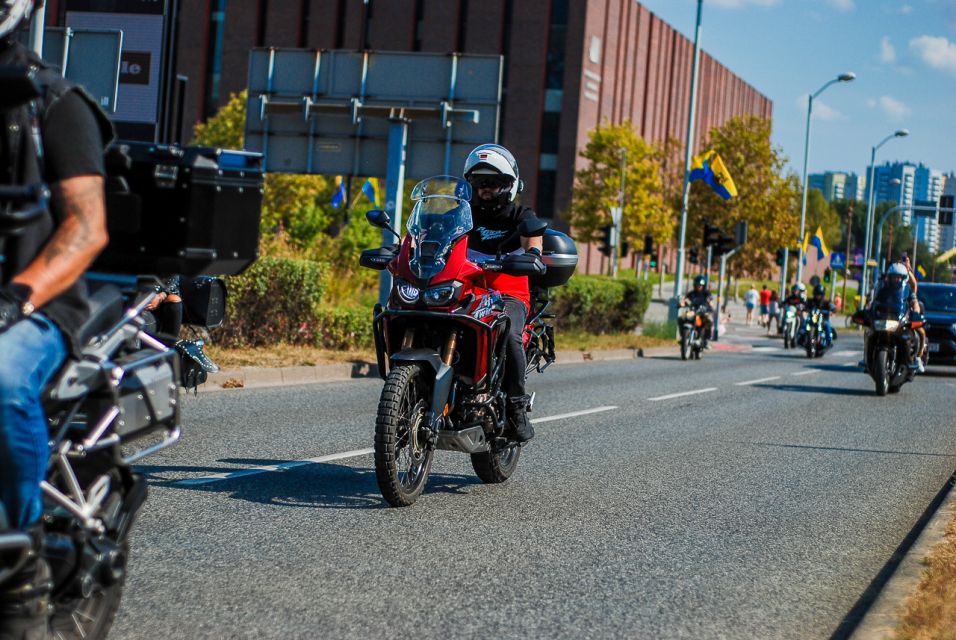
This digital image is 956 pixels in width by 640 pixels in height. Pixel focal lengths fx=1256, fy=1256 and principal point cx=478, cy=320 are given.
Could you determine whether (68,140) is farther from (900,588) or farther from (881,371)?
(881,371)

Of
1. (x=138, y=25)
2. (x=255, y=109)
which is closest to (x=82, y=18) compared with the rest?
(x=138, y=25)

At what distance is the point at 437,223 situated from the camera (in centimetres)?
657

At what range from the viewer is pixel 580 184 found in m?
66.0

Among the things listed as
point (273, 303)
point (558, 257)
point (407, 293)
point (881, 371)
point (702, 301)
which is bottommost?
point (881, 371)

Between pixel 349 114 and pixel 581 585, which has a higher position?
pixel 349 114

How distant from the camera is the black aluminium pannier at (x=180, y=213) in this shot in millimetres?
3633

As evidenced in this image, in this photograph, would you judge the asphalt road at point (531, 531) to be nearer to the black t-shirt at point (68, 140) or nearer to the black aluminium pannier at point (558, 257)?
the black aluminium pannier at point (558, 257)

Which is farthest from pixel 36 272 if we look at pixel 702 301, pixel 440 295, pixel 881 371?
pixel 702 301

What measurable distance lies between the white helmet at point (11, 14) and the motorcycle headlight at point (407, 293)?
360 centimetres

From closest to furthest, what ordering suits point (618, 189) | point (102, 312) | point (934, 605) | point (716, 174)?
1. point (102, 312)
2. point (934, 605)
3. point (716, 174)
4. point (618, 189)

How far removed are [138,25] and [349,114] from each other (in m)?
6.77

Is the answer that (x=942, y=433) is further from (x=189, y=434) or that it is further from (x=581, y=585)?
(x=581, y=585)

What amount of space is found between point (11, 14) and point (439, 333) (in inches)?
152

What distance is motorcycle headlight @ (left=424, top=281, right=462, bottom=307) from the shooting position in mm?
6355
